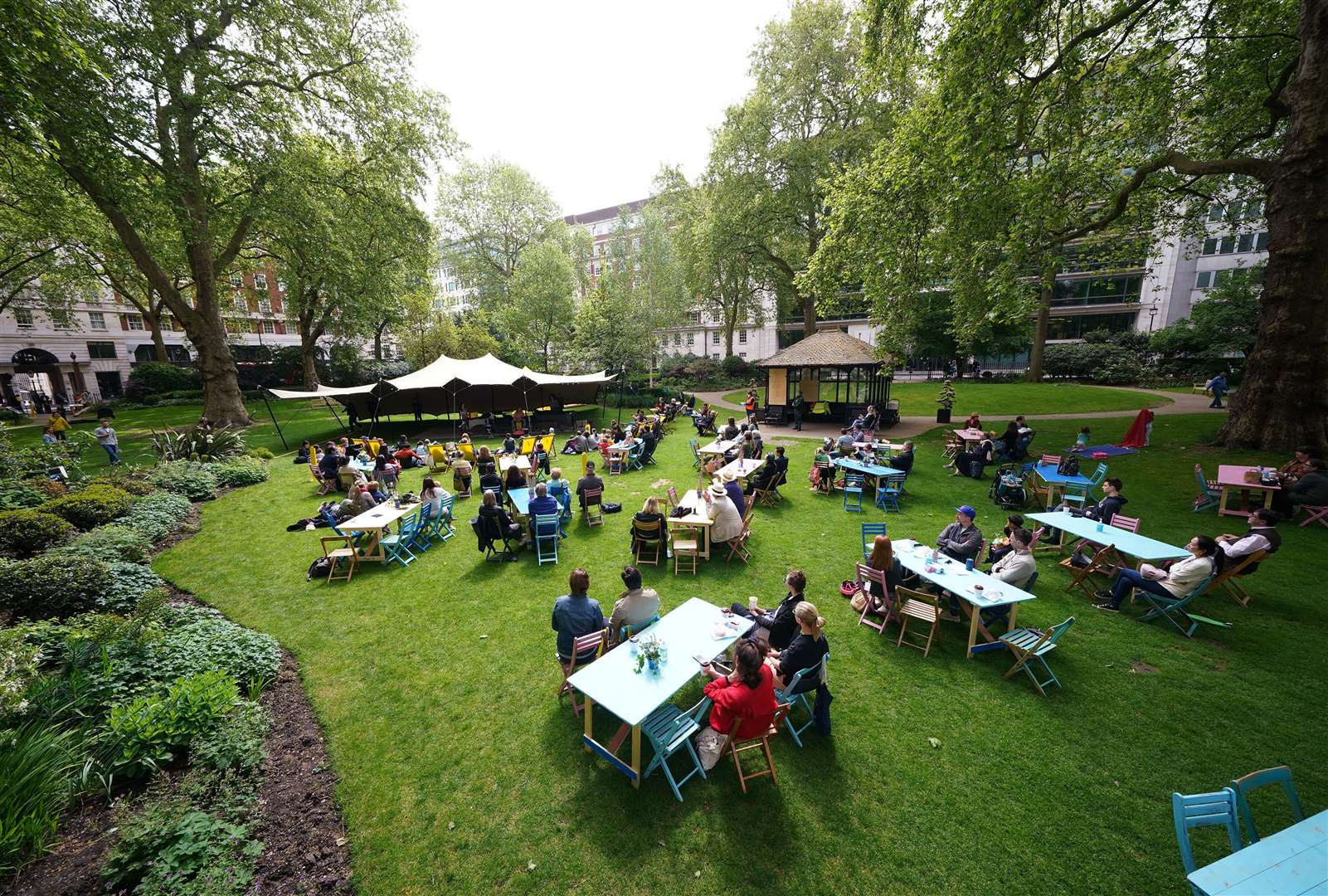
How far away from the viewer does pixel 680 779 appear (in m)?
4.25

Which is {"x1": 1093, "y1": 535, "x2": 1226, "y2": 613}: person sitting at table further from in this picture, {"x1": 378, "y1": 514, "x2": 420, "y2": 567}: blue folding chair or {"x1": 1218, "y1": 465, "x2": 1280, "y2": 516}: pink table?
{"x1": 378, "y1": 514, "x2": 420, "y2": 567}: blue folding chair

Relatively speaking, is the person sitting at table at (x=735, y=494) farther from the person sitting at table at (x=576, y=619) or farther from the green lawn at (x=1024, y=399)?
the green lawn at (x=1024, y=399)

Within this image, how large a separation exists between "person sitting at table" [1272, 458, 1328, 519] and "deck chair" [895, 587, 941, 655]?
835 cm

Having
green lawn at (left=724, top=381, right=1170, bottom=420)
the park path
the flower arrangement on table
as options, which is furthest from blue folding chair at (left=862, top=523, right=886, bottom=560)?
green lawn at (left=724, top=381, right=1170, bottom=420)

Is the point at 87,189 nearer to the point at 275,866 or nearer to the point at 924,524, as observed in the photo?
the point at 275,866

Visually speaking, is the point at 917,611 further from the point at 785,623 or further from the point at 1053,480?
the point at 1053,480

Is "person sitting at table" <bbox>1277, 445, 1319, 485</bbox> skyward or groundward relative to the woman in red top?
skyward

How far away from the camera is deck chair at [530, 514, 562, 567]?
27.3 feet

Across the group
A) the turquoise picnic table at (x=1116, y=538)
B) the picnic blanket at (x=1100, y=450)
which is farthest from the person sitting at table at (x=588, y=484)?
the picnic blanket at (x=1100, y=450)

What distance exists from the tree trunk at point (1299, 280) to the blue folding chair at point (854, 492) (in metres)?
9.92

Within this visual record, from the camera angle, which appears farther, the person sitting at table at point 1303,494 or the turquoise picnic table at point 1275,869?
the person sitting at table at point 1303,494

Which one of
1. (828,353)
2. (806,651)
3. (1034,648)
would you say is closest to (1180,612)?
(1034,648)

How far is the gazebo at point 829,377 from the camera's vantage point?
20.2 meters

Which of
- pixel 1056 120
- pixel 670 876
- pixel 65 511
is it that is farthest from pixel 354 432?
pixel 1056 120
